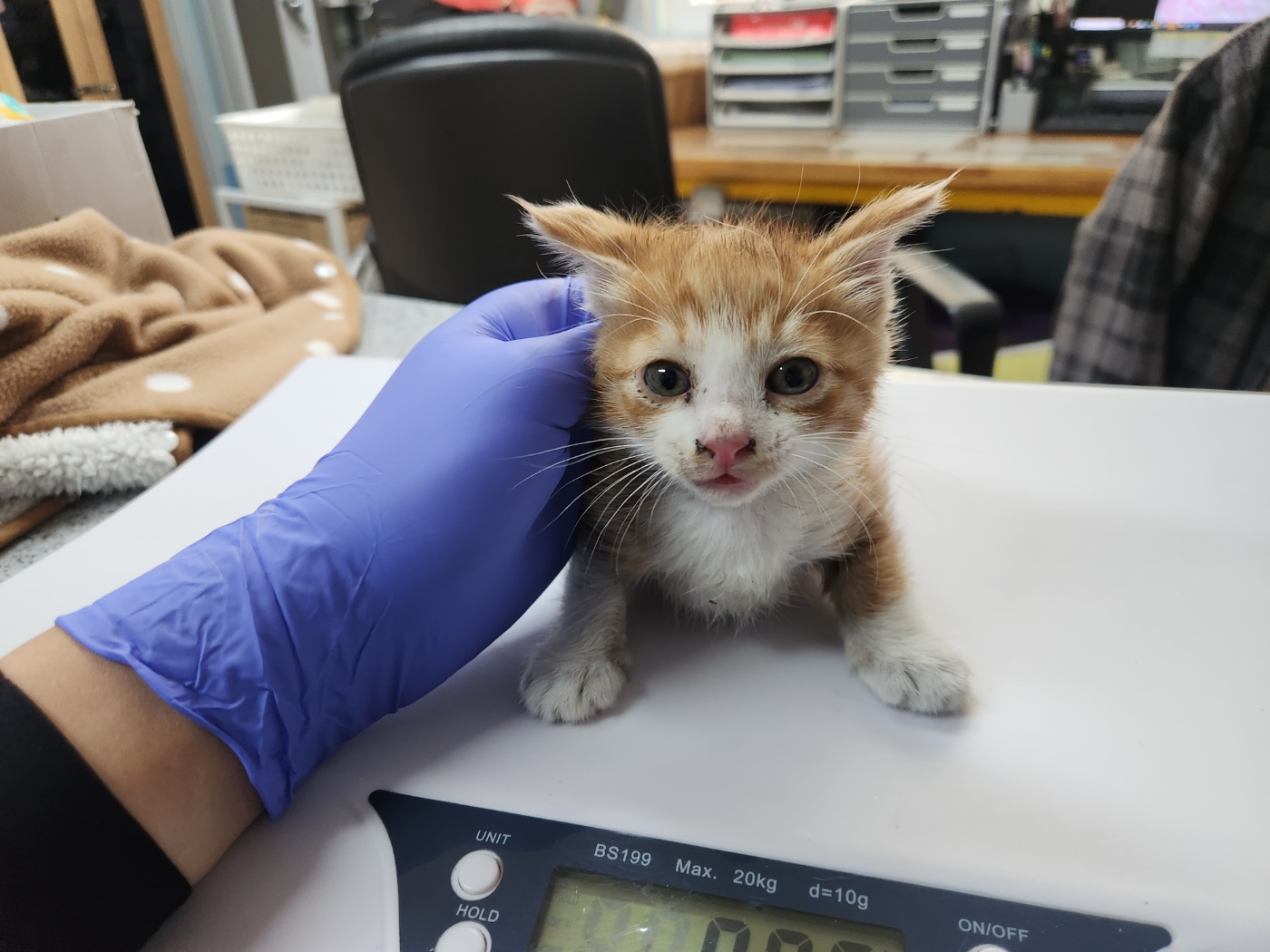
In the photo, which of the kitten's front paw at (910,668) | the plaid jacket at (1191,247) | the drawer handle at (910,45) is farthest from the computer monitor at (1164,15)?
the kitten's front paw at (910,668)

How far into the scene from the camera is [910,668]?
47 cm

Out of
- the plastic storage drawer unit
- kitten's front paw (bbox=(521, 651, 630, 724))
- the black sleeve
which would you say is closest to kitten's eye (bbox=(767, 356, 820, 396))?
kitten's front paw (bbox=(521, 651, 630, 724))

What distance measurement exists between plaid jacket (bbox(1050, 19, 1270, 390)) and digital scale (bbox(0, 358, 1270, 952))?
0.62 m

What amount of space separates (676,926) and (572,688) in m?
0.15

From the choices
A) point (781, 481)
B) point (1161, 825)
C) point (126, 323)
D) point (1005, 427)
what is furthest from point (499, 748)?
point (126, 323)

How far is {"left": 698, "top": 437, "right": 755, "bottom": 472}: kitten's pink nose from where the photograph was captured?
48cm

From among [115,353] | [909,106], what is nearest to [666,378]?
[115,353]

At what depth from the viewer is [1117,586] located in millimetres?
551

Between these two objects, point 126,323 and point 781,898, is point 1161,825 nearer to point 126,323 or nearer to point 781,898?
point 781,898

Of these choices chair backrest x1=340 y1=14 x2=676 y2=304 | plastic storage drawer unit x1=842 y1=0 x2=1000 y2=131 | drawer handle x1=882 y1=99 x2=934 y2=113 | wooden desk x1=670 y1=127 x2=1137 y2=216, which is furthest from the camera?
drawer handle x1=882 y1=99 x2=934 y2=113

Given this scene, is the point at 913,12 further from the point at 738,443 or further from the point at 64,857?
the point at 64,857

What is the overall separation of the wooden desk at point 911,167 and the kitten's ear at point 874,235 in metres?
0.90

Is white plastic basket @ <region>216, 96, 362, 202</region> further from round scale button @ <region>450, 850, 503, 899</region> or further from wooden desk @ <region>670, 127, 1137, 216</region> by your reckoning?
round scale button @ <region>450, 850, 503, 899</region>

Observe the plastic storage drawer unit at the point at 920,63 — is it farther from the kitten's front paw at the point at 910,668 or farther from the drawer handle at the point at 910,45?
the kitten's front paw at the point at 910,668
